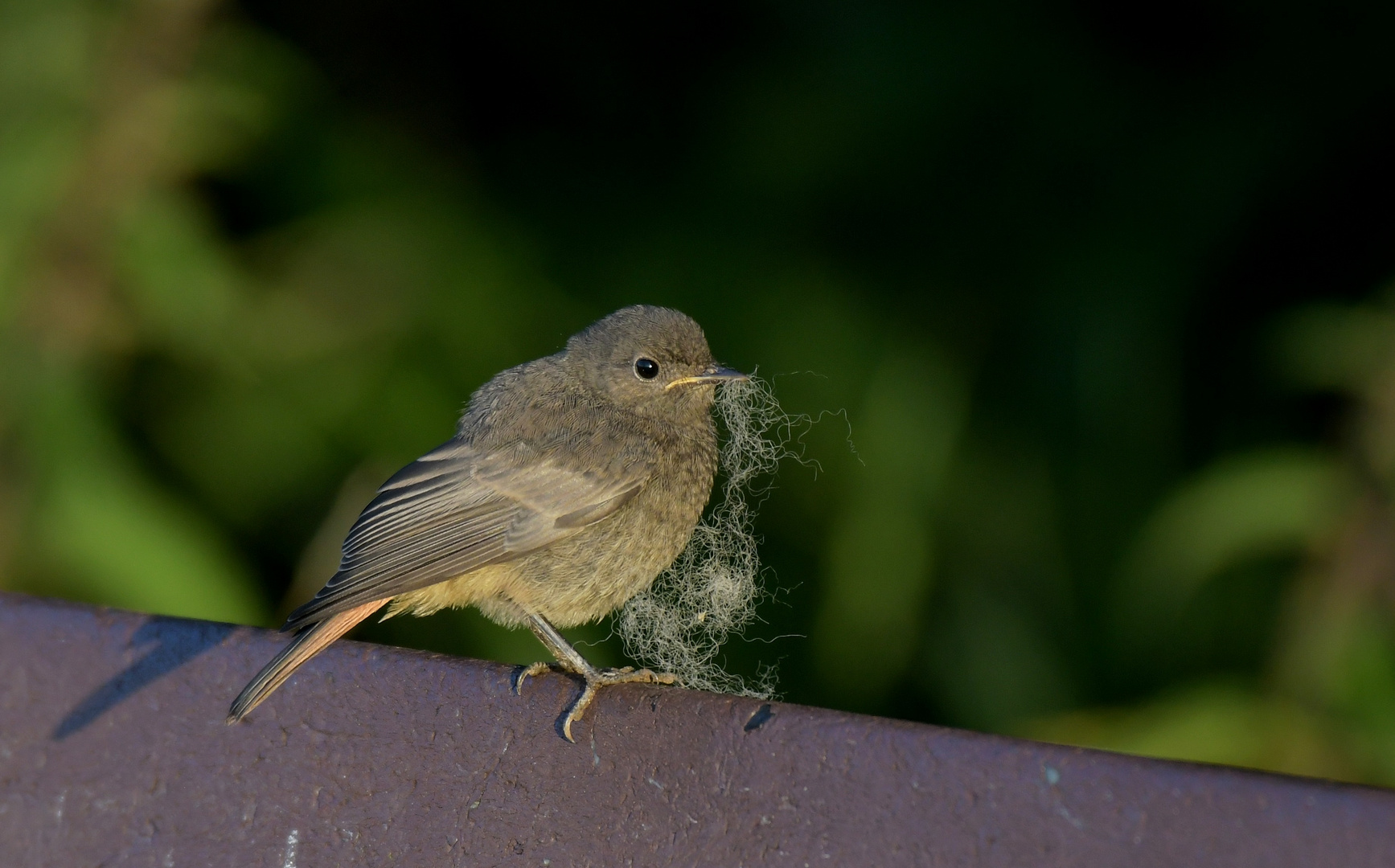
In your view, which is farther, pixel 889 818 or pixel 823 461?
pixel 823 461

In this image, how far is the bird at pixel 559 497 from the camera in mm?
2525

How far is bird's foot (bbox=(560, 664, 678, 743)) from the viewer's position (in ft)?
6.37

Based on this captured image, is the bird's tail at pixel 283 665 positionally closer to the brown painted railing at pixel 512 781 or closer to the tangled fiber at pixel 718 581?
the brown painted railing at pixel 512 781

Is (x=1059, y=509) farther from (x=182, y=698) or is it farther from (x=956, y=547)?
(x=182, y=698)

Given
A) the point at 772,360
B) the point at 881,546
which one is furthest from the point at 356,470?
the point at 881,546

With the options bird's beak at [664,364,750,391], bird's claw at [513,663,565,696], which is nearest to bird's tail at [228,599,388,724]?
bird's claw at [513,663,565,696]

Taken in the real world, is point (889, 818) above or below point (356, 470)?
above

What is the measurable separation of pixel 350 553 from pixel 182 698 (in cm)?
54

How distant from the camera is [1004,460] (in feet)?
12.5

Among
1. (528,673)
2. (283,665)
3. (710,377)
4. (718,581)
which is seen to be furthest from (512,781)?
(710,377)

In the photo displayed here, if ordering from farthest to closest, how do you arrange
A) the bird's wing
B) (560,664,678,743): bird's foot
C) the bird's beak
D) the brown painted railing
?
1. the bird's beak
2. the bird's wing
3. (560,664,678,743): bird's foot
4. the brown painted railing

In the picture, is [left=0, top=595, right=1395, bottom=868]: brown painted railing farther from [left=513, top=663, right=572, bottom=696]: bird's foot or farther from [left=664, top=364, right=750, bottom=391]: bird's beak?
[left=664, top=364, right=750, bottom=391]: bird's beak

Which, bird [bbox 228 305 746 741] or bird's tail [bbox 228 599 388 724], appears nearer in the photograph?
bird's tail [bbox 228 599 388 724]

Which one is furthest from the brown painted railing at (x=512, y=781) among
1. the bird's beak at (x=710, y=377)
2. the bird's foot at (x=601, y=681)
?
the bird's beak at (x=710, y=377)
